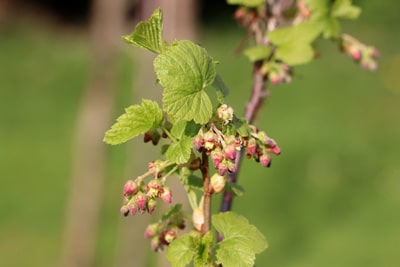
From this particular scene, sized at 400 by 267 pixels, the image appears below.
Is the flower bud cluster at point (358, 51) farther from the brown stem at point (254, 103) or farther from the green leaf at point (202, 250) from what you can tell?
the green leaf at point (202, 250)

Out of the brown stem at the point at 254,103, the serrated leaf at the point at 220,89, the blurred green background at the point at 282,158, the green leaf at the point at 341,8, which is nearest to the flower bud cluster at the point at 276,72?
the brown stem at the point at 254,103

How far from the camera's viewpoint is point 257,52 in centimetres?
125

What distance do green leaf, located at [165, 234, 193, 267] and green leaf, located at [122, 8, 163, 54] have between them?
20 centimetres

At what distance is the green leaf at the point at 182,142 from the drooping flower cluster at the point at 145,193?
34 mm

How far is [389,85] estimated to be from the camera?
30.3ft

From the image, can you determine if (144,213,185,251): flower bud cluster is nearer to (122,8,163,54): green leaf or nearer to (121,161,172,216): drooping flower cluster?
(121,161,172,216): drooping flower cluster

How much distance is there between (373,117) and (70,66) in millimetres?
3540

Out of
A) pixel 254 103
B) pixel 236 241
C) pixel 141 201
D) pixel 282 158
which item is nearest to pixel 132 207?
pixel 141 201

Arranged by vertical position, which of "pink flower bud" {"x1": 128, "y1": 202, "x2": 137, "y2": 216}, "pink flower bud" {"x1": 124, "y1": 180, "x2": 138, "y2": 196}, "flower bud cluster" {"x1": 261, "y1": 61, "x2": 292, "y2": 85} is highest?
"flower bud cluster" {"x1": 261, "y1": 61, "x2": 292, "y2": 85}

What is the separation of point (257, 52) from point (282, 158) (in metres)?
6.11

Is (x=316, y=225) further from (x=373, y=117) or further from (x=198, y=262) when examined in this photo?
(x=198, y=262)

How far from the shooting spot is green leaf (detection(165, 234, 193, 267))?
2.99ft

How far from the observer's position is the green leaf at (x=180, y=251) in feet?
2.99

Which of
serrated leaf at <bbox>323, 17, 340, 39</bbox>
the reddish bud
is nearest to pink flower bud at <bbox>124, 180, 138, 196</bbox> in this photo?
the reddish bud
